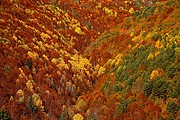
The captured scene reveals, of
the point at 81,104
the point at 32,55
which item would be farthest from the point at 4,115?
the point at 32,55

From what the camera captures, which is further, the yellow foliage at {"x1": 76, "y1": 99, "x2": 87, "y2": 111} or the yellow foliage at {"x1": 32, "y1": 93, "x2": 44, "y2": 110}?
the yellow foliage at {"x1": 76, "y1": 99, "x2": 87, "y2": 111}

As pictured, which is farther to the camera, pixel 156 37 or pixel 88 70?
pixel 88 70

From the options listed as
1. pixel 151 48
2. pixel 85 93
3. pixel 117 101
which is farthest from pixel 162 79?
pixel 85 93

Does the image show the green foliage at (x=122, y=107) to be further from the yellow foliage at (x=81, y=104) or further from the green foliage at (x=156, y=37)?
the green foliage at (x=156, y=37)

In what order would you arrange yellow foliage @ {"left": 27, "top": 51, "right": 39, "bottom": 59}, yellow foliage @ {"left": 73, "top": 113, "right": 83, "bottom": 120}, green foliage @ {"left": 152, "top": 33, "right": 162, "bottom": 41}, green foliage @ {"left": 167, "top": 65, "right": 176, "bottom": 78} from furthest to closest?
1. yellow foliage @ {"left": 27, "top": 51, "right": 39, "bottom": 59}
2. green foliage @ {"left": 152, "top": 33, "right": 162, "bottom": 41}
3. yellow foliage @ {"left": 73, "top": 113, "right": 83, "bottom": 120}
4. green foliage @ {"left": 167, "top": 65, "right": 176, "bottom": 78}

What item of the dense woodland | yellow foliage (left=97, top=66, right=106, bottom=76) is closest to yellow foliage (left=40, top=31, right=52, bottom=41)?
the dense woodland

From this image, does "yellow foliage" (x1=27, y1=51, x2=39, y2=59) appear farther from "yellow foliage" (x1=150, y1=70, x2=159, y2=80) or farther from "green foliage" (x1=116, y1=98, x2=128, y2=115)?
"yellow foliage" (x1=150, y1=70, x2=159, y2=80)

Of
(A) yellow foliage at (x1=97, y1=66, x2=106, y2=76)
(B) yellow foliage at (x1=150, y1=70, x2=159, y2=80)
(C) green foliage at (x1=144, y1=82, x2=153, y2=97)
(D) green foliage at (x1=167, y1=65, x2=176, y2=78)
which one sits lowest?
(A) yellow foliage at (x1=97, y1=66, x2=106, y2=76)

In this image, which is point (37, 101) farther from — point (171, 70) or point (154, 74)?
point (171, 70)
